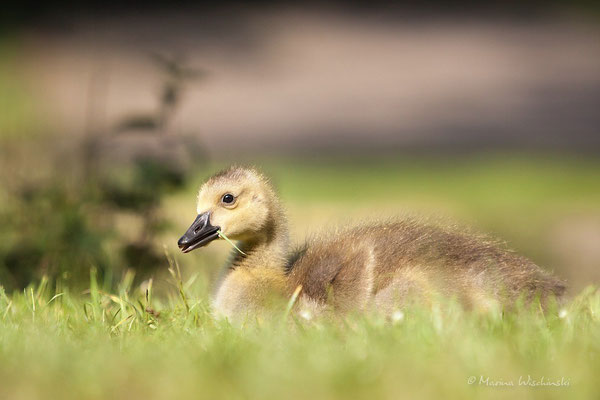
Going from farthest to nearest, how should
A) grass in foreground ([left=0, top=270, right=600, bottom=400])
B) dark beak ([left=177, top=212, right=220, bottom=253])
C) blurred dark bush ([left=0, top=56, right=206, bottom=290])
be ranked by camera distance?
blurred dark bush ([left=0, top=56, right=206, bottom=290]) → dark beak ([left=177, top=212, right=220, bottom=253]) → grass in foreground ([left=0, top=270, right=600, bottom=400])

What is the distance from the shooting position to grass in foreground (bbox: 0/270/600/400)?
2701mm

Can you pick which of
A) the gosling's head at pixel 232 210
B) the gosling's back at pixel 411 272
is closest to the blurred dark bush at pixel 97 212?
the gosling's head at pixel 232 210

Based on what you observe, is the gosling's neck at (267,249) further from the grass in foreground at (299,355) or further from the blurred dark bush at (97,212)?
the blurred dark bush at (97,212)

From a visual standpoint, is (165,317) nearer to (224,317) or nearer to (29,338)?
(224,317)

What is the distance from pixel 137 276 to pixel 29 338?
197 centimetres

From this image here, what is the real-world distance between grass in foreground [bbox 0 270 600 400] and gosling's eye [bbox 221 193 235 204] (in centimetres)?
51

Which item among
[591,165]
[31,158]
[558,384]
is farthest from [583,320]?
[591,165]

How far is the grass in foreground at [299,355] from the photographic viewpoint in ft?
8.86

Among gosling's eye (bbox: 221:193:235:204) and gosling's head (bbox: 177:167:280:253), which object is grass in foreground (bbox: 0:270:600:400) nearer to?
gosling's head (bbox: 177:167:280:253)

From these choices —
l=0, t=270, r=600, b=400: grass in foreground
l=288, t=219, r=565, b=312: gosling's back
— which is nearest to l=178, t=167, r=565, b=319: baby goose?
l=288, t=219, r=565, b=312: gosling's back

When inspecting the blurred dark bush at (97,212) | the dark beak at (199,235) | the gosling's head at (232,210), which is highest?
the gosling's head at (232,210)

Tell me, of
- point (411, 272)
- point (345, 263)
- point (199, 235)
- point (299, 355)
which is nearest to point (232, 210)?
point (199, 235)

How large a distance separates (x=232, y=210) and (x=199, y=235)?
178mm

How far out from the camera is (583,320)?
11.8ft
